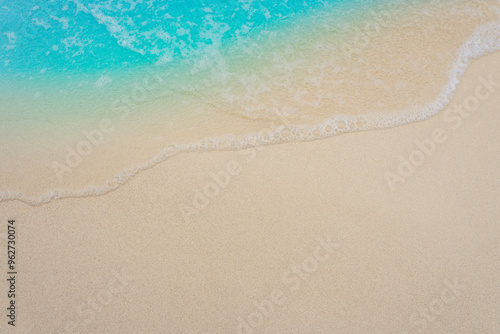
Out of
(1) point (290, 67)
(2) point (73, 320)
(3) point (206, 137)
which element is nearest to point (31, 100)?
(3) point (206, 137)

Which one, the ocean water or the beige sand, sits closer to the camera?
the beige sand

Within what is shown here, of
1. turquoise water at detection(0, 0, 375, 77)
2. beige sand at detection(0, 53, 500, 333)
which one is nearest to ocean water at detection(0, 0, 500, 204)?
turquoise water at detection(0, 0, 375, 77)

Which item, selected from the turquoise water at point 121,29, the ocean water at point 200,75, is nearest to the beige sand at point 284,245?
the ocean water at point 200,75

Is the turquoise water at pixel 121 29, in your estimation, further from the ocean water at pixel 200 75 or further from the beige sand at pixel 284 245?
the beige sand at pixel 284 245

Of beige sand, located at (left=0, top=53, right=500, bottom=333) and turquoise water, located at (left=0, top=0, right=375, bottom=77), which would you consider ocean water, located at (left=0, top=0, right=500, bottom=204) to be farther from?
beige sand, located at (left=0, top=53, right=500, bottom=333)

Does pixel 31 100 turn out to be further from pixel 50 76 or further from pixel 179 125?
pixel 179 125

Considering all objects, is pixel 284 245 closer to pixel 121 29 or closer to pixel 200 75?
pixel 200 75
